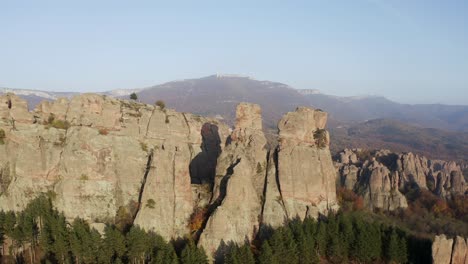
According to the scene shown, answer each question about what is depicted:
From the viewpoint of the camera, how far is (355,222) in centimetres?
5206

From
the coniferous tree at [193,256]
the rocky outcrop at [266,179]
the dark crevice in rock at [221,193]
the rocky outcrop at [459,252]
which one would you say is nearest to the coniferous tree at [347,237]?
the rocky outcrop at [266,179]

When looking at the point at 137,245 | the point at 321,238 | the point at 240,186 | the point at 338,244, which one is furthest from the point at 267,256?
the point at 137,245

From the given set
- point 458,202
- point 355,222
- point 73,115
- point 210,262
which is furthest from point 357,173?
point 73,115

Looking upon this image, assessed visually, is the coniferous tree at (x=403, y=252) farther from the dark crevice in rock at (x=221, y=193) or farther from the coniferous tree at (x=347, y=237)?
the dark crevice in rock at (x=221, y=193)

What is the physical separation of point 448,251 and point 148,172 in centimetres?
3489

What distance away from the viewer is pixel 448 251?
149 ft

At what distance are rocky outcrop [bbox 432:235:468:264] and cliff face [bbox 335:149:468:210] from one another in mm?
28076

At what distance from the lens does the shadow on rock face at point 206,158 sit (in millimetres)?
62037

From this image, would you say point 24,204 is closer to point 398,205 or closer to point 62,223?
point 62,223

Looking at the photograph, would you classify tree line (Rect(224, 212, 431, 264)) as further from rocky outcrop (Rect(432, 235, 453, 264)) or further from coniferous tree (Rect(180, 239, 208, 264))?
coniferous tree (Rect(180, 239, 208, 264))

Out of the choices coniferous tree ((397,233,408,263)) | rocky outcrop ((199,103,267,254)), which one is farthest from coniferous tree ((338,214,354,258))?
rocky outcrop ((199,103,267,254))

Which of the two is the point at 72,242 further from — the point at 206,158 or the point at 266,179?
the point at 206,158

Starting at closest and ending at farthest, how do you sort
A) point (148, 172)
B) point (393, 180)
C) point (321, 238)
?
1. point (321, 238)
2. point (148, 172)
3. point (393, 180)

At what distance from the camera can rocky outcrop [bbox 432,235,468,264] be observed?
45438 mm
